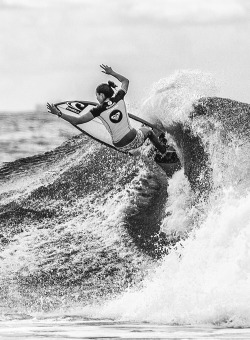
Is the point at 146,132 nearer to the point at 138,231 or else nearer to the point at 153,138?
the point at 153,138

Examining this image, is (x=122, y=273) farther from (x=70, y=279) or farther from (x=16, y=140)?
(x=16, y=140)

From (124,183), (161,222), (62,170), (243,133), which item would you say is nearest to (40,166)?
(62,170)

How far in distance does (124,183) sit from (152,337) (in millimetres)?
7658

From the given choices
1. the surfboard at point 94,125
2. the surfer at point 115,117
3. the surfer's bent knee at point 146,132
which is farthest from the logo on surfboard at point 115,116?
the surfboard at point 94,125

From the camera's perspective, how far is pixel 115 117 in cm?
1625

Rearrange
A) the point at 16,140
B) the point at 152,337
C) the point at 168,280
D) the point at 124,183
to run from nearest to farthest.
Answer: the point at 152,337
the point at 168,280
the point at 124,183
the point at 16,140

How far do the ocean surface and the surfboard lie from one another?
1.79ft

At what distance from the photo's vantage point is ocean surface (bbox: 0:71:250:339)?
14.0 metres

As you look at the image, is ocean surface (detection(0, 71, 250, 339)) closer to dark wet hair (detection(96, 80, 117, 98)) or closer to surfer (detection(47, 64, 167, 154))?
surfer (detection(47, 64, 167, 154))

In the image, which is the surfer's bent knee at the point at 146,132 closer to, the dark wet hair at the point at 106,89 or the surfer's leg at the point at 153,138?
the surfer's leg at the point at 153,138

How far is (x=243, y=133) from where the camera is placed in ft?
58.8

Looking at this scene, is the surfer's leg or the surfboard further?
the surfboard

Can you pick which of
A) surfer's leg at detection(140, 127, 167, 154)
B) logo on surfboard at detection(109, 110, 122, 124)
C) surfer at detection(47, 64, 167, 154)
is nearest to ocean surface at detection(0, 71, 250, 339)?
surfer's leg at detection(140, 127, 167, 154)

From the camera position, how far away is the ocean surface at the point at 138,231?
553 inches
